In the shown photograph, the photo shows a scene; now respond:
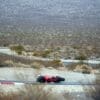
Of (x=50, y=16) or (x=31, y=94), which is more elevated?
(x=31, y=94)

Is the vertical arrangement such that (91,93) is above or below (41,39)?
above

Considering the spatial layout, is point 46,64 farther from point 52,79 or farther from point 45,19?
point 45,19

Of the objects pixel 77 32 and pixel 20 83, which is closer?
pixel 20 83

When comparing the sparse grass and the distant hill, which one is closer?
the sparse grass

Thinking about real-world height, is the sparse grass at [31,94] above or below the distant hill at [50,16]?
above

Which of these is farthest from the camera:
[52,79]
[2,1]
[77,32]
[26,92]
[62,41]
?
[2,1]

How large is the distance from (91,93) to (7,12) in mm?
38635

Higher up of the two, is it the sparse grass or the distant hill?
the sparse grass

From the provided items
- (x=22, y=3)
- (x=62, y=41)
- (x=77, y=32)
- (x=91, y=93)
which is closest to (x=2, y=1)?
(x=22, y=3)

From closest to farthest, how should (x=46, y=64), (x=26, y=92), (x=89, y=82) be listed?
(x=26, y=92)
(x=89, y=82)
(x=46, y=64)

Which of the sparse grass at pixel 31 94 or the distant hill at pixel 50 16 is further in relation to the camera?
the distant hill at pixel 50 16

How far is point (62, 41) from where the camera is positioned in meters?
35.2

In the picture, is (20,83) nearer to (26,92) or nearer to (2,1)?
(26,92)

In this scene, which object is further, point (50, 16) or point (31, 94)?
point (50, 16)
